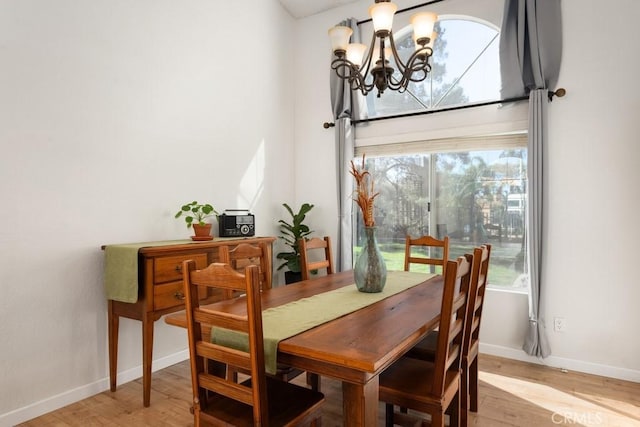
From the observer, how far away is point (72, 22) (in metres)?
2.46

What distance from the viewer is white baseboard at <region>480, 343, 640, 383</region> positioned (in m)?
2.80

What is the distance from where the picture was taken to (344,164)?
3975mm

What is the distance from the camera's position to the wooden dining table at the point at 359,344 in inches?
47.8

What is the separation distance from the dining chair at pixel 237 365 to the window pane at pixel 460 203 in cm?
247

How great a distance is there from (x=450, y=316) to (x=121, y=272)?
2006 millimetres

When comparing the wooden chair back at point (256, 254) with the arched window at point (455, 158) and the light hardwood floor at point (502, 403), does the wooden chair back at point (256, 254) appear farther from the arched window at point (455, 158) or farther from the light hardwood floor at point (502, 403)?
the arched window at point (455, 158)

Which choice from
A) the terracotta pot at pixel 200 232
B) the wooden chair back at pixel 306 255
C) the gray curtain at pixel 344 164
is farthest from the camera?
the gray curtain at pixel 344 164

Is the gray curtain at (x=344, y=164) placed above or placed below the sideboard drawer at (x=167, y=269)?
above

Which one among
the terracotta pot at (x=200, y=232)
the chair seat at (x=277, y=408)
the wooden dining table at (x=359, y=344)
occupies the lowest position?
the chair seat at (x=277, y=408)

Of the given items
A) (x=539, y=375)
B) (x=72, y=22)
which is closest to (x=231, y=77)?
(x=72, y=22)

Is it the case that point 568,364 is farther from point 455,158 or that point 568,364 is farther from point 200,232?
point 200,232

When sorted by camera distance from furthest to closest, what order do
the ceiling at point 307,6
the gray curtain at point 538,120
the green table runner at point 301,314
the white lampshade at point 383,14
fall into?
1. the ceiling at point 307,6
2. the gray curtain at point 538,120
3. the white lampshade at point 383,14
4. the green table runner at point 301,314

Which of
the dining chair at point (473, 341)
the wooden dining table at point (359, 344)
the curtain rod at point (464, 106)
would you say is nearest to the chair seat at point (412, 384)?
the dining chair at point (473, 341)

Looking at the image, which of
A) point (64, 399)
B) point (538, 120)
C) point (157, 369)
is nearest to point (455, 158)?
point (538, 120)
